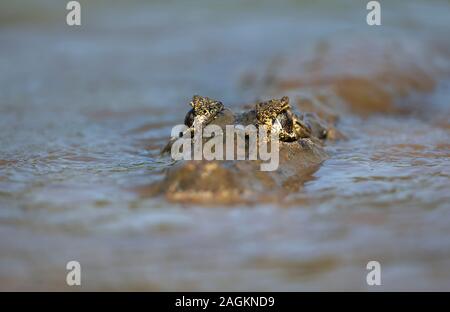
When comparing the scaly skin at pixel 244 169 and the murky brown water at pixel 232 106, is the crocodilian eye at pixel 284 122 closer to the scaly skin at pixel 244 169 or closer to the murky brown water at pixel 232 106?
the scaly skin at pixel 244 169

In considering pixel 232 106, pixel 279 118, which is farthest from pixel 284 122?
pixel 232 106

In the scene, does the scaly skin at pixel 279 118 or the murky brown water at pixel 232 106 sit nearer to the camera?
the murky brown water at pixel 232 106

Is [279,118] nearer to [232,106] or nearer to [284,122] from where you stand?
[284,122]

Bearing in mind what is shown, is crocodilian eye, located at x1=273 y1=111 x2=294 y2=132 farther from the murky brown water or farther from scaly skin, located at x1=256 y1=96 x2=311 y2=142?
the murky brown water

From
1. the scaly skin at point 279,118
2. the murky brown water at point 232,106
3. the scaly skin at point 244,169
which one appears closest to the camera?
the murky brown water at point 232,106

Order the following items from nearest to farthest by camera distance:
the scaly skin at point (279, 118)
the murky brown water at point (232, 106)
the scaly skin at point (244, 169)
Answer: the murky brown water at point (232, 106) → the scaly skin at point (244, 169) → the scaly skin at point (279, 118)

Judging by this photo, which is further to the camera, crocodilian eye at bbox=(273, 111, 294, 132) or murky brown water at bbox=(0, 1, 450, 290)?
crocodilian eye at bbox=(273, 111, 294, 132)

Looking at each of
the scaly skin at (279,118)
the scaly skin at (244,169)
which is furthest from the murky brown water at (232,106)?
the scaly skin at (279,118)

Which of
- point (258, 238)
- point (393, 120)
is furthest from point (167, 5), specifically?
point (258, 238)

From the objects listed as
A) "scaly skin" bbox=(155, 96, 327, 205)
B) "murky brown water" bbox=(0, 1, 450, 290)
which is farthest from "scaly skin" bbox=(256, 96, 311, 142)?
"murky brown water" bbox=(0, 1, 450, 290)
